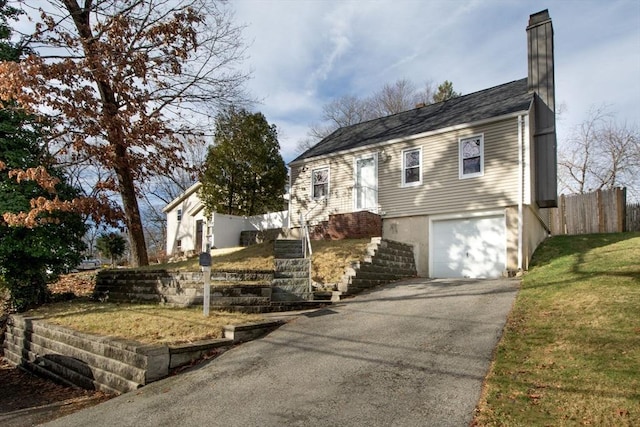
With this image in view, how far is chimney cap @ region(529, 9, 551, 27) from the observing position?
526 inches

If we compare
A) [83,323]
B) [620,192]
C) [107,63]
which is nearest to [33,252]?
[83,323]

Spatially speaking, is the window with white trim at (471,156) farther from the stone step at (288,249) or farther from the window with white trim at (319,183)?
the stone step at (288,249)

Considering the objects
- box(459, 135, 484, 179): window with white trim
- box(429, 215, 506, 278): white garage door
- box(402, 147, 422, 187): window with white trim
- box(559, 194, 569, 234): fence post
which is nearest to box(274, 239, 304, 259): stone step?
box(429, 215, 506, 278): white garage door

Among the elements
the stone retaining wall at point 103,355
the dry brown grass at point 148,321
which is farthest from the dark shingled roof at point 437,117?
the stone retaining wall at point 103,355

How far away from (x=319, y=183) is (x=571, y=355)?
40.7 ft

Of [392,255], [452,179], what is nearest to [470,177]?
[452,179]

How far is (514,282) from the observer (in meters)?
10.2

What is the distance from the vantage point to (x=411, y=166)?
14.2m

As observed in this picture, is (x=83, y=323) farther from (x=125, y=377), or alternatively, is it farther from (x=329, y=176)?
(x=329, y=176)

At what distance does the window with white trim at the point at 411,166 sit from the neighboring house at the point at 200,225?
20.5 feet

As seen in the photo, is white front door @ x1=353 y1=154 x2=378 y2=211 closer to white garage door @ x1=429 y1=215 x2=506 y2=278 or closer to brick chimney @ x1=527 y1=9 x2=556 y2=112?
white garage door @ x1=429 y1=215 x2=506 y2=278

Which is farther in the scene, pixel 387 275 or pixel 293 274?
pixel 387 275

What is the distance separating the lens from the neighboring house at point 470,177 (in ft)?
39.3

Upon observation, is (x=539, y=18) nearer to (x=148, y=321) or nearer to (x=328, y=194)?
(x=328, y=194)
